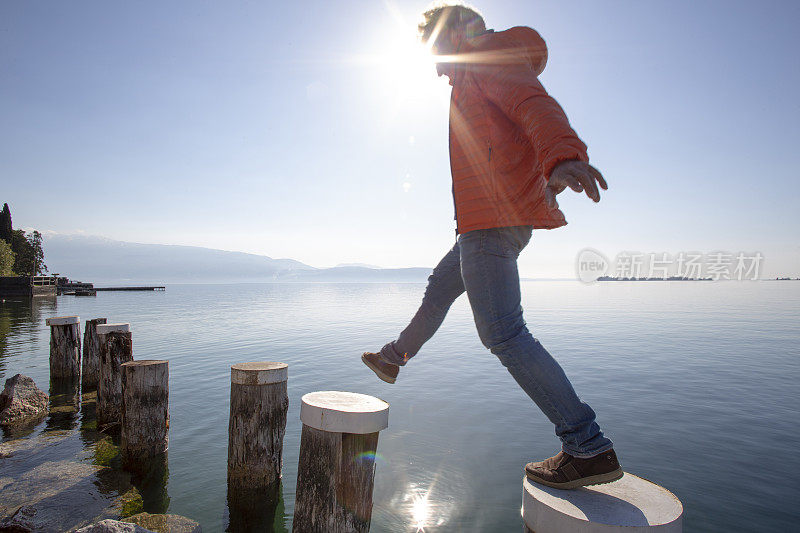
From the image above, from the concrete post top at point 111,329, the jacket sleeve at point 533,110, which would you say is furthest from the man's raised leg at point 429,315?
the concrete post top at point 111,329

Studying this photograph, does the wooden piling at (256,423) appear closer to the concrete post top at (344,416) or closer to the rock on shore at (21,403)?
the concrete post top at (344,416)

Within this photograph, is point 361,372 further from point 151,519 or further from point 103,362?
point 151,519

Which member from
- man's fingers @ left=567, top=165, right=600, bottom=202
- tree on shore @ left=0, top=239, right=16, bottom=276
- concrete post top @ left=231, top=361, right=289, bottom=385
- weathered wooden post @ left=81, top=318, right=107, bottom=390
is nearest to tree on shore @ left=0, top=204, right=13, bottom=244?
tree on shore @ left=0, top=239, right=16, bottom=276

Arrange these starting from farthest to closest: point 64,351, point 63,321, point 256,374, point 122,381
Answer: point 64,351, point 63,321, point 122,381, point 256,374

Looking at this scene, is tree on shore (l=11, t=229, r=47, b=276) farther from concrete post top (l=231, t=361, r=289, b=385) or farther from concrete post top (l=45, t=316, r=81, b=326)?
concrete post top (l=231, t=361, r=289, b=385)

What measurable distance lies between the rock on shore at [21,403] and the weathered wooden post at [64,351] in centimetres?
194

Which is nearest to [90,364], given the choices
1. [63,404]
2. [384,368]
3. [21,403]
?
[63,404]

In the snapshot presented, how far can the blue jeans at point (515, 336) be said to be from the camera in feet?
7.48

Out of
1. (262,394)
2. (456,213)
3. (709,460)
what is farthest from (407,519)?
(709,460)

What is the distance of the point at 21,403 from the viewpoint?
7441 millimetres

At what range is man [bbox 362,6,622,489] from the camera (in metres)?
2.18

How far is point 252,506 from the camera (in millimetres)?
4332

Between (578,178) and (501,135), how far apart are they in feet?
2.22

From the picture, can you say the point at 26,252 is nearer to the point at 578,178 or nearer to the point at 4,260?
the point at 4,260
